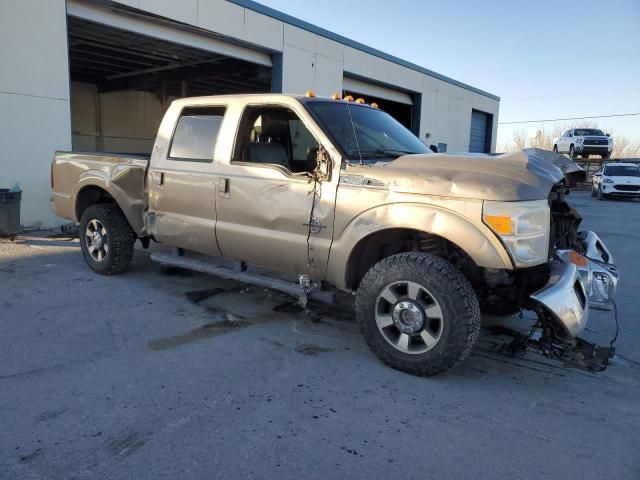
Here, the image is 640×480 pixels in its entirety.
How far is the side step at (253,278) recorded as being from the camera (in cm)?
421

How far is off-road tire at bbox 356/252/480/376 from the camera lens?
343 cm

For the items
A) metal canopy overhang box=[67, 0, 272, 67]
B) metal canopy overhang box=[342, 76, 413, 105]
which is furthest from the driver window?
metal canopy overhang box=[342, 76, 413, 105]

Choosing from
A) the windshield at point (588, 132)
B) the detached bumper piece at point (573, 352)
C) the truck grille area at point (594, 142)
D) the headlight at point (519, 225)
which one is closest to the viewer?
the headlight at point (519, 225)

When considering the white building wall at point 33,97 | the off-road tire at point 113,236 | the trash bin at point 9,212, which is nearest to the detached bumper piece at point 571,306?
the off-road tire at point 113,236

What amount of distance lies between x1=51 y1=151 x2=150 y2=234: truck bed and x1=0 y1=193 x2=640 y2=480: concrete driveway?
1.18 metres

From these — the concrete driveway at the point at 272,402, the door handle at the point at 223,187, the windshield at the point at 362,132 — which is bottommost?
the concrete driveway at the point at 272,402

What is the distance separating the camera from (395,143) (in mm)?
4719

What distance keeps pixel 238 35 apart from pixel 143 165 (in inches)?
334

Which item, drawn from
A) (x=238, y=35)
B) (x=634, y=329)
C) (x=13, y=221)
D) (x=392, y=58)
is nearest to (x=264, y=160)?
(x=634, y=329)

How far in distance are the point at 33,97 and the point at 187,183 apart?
5.83m

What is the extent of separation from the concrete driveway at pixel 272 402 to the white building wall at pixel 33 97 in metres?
4.77

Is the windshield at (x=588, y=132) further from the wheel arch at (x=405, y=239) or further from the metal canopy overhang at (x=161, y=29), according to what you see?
the wheel arch at (x=405, y=239)

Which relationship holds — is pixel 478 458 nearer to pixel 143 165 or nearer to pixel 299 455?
pixel 299 455

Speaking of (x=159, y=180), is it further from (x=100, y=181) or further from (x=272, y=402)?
(x=272, y=402)
